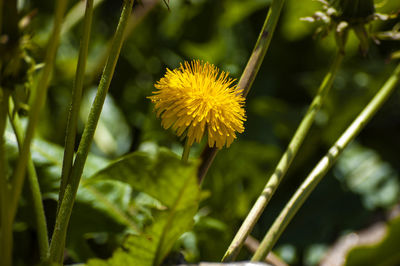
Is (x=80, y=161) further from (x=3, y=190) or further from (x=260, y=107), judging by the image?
(x=260, y=107)

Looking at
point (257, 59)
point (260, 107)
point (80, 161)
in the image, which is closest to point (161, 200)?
point (80, 161)

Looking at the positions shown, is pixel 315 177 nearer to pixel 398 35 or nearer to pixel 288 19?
pixel 398 35

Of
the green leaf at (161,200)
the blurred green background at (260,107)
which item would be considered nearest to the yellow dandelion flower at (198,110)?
the green leaf at (161,200)

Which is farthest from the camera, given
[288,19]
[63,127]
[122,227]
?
[288,19]

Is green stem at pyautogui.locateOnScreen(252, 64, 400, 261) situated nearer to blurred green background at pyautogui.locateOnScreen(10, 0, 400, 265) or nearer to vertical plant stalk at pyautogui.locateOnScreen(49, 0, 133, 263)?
vertical plant stalk at pyautogui.locateOnScreen(49, 0, 133, 263)

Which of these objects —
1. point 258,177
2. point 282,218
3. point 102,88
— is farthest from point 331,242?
point 102,88

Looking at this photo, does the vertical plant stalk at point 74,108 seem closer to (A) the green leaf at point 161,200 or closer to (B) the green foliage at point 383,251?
(A) the green leaf at point 161,200

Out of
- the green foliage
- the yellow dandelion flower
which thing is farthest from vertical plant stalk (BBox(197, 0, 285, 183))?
the green foliage

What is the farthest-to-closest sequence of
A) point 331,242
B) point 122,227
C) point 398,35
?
point 331,242
point 122,227
point 398,35
